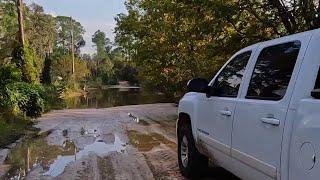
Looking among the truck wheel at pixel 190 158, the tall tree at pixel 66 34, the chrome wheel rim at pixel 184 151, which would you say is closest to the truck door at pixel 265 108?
the truck wheel at pixel 190 158

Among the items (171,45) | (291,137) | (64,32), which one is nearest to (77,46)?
(64,32)

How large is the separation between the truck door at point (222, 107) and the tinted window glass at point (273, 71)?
408 millimetres

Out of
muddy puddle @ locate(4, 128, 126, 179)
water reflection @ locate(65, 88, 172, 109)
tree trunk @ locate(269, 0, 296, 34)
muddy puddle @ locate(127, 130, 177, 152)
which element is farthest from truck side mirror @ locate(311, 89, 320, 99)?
water reflection @ locate(65, 88, 172, 109)

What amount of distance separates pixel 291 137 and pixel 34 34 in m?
72.0

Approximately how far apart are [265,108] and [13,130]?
39.4 feet

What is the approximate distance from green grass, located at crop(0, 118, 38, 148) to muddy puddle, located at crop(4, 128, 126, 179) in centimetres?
43

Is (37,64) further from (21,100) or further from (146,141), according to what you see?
(146,141)

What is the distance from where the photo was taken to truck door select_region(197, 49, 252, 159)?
213 inches

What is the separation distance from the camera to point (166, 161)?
8.97m

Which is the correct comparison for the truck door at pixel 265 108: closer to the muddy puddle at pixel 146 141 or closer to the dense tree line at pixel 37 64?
the muddy puddle at pixel 146 141

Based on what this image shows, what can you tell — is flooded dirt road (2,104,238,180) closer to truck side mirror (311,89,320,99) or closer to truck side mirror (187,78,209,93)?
truck side mirror (187,78,209,93)

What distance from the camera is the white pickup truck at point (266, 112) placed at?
3590 millimetres

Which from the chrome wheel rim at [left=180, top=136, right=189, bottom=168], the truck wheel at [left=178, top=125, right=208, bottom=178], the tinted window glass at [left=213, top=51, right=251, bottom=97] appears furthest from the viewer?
the chrome wheel rim at [left=180, top=136, right=189, bottom=168]

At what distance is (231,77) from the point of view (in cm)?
585
